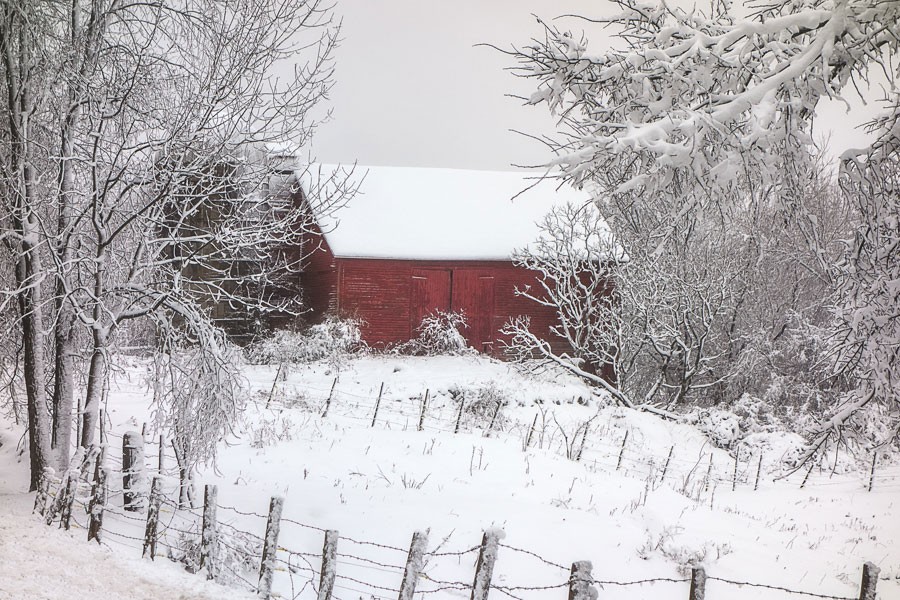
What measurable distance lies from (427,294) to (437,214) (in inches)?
135

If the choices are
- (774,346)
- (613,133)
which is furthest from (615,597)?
(774,346)

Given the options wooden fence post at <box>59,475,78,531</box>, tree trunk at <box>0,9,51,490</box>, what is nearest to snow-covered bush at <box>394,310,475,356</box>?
tree trunk at <box>0,9,51,490</box>

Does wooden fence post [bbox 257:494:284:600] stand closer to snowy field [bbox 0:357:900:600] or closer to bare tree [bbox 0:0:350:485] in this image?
snowy field [bbox 0:357:900:600]

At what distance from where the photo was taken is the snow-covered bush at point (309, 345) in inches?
824

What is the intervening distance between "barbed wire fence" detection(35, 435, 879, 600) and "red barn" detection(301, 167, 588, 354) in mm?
14761

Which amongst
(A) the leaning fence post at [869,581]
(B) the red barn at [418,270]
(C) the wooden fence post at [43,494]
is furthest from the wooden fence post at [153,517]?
(B) the red barn at [418,270]

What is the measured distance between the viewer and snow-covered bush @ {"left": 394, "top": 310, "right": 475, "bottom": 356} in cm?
2289

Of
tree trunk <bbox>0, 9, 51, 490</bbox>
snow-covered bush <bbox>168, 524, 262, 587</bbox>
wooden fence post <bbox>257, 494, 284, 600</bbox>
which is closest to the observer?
wooden fence post <bbox>257, 494, 284, 600</bbox>

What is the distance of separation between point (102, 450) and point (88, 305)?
206 centimetres

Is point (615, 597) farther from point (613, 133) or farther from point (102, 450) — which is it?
point (102, 450)

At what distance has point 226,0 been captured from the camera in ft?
28.2

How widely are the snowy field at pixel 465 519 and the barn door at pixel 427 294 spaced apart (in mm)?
8076

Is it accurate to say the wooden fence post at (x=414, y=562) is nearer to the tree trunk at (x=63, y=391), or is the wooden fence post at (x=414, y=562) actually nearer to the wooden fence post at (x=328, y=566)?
the wooden fence post at (x=328, y=566)

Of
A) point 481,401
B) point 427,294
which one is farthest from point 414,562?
point 427,294
